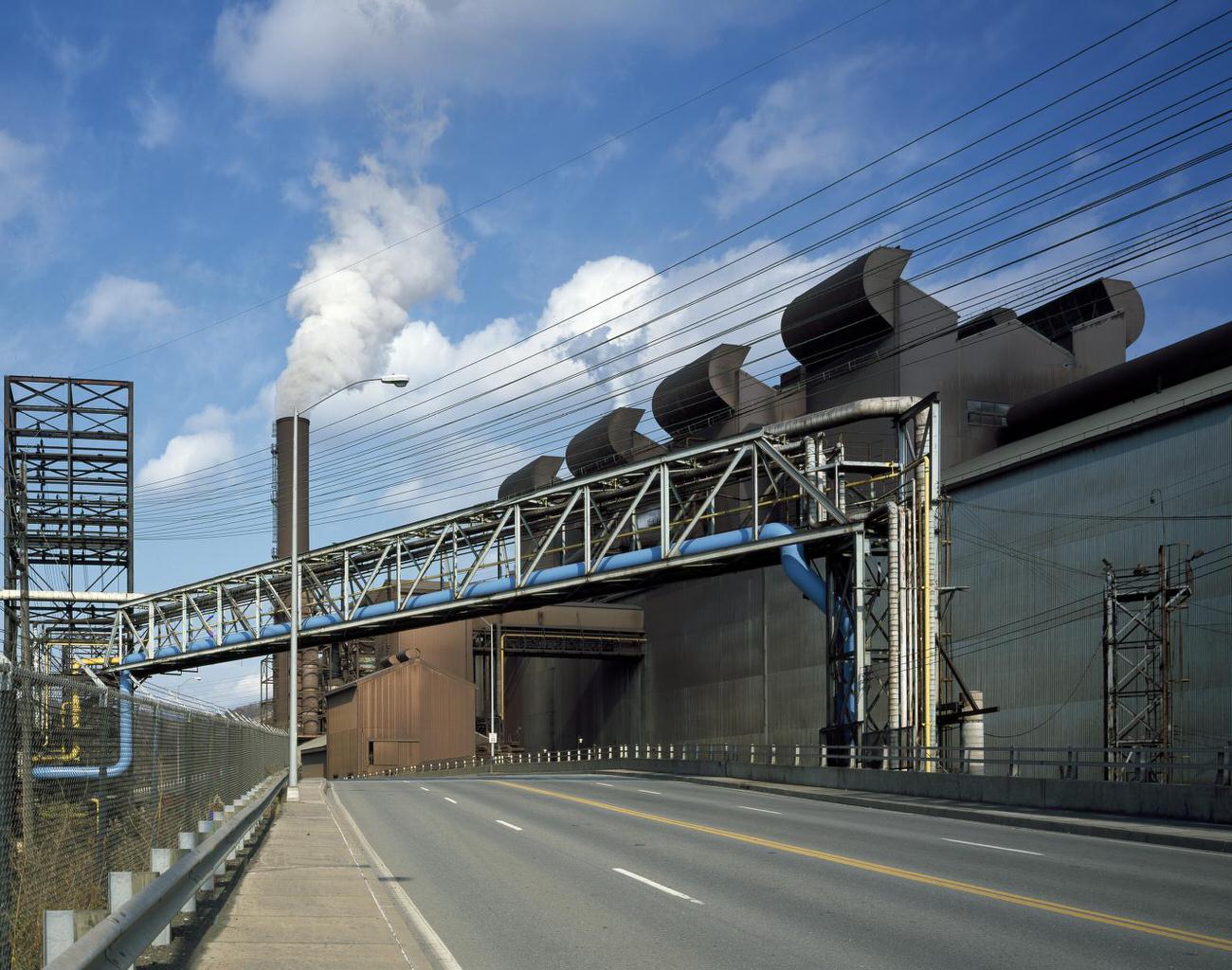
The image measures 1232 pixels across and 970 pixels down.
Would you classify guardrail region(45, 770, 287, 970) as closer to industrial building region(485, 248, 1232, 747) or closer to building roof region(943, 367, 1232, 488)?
industrial building region(485, 248, 1232, 747)

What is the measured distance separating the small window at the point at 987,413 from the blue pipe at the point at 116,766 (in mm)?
57567

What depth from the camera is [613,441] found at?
88625 mm

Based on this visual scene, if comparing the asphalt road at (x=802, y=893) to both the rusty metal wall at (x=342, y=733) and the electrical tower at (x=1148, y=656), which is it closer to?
the electrical tower at (x=1148, y=656)

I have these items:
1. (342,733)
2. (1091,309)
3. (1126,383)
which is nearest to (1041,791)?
(1126,383)

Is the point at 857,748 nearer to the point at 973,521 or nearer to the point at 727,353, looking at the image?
the point at 973,521

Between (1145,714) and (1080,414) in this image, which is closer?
(1145,714)

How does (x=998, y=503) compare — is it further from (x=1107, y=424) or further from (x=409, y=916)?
(x=409, y=916)

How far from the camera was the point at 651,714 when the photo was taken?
76.6 metres

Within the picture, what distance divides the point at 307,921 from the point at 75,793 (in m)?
5.04

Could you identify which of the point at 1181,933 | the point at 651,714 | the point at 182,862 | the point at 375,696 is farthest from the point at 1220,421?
the point at 375,696

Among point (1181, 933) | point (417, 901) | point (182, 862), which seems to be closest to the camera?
point (182, 862)

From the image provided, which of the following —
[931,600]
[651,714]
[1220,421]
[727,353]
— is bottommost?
[651,714]

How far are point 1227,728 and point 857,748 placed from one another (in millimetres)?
12267

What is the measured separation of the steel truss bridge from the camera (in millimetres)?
35812
